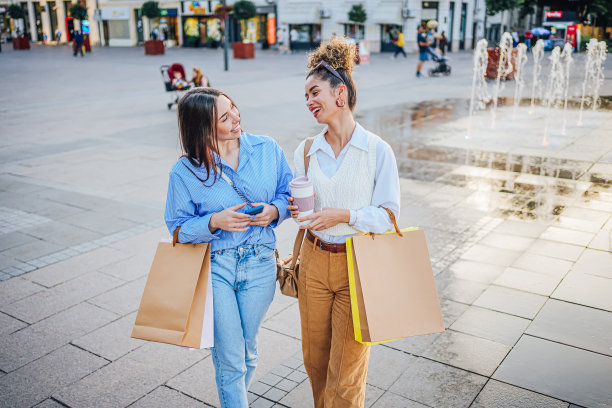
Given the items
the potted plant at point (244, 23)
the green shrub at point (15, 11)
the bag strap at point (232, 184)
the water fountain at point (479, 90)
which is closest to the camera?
the bag strap at point (232, 184)

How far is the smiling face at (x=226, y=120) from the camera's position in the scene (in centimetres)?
245

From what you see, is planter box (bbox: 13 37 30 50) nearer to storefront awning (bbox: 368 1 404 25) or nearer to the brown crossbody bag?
storefront awning (bbox: 368 1 404 25)

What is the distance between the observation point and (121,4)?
49.6 metres

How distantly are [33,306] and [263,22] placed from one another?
43336 mm

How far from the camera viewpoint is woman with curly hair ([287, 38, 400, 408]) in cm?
237

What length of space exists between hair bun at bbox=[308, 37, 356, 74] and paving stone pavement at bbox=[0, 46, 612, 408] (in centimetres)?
194

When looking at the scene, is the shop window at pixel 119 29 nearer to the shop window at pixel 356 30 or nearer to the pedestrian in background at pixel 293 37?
the pedestrian in background at pixel 293 37

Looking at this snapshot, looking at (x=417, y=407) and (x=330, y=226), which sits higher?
(x=330, y=226)

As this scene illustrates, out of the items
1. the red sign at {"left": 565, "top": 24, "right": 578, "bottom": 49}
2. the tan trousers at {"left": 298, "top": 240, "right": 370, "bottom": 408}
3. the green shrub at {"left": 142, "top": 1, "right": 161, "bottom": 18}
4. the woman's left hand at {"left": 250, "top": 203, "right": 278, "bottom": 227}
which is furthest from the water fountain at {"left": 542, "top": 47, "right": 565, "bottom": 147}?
the green shrub at {"left": 142, "top": 1, "right": 161, "bottom": 18}

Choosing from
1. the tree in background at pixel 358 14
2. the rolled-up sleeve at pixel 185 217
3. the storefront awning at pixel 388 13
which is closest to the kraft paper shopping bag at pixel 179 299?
the rolled-up sleeve at pixel 185 217

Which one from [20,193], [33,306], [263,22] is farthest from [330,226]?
[263,22]

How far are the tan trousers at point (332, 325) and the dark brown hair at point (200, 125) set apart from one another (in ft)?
2.09

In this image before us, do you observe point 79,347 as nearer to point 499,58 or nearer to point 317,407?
point 317,407

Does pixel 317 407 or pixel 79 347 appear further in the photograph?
pixel 79 347
